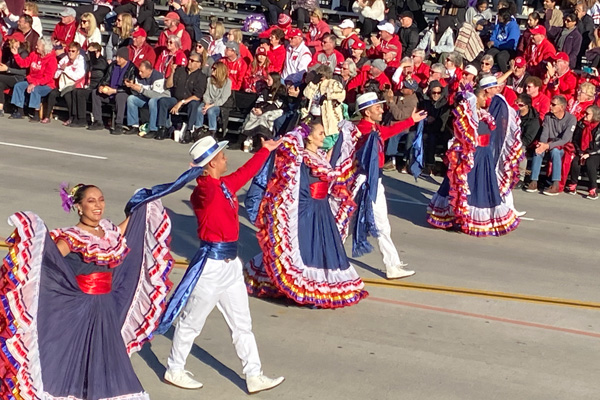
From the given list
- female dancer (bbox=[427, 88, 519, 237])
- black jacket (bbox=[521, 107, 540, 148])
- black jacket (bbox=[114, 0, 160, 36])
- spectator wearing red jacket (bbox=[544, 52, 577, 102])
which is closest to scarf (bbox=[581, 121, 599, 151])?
black jacket (bbox=[521, 107, 540, 148])

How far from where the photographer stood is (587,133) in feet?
56.4

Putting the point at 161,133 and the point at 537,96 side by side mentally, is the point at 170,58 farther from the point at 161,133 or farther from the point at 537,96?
the point at 537,96

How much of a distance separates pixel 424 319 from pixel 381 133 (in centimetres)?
Result: 206

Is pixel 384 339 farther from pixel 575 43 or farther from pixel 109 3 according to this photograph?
pixel 109 3

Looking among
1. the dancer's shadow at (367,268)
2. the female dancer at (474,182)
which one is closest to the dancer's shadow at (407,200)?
the female dancer at (474,182)

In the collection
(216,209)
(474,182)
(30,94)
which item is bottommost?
→ (30,94)

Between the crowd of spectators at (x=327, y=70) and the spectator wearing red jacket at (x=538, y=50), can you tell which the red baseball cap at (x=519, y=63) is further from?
the spectator wearing red jacket at (x=538, y=50)

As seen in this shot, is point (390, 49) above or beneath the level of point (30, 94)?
above

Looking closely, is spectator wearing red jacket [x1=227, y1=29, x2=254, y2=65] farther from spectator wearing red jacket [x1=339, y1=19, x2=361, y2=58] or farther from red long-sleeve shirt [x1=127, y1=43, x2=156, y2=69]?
spectator wearing red jacket [x1=339, y1=19, x2=361, y2=58]

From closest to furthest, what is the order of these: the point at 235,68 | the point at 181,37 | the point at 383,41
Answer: the point at 235,68, the point at 383,41, the point at 181,37

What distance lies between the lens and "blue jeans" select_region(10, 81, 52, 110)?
68.1ft

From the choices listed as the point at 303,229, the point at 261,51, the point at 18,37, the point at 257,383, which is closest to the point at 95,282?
the point at 257,383

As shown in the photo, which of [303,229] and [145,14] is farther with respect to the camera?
[145,14]

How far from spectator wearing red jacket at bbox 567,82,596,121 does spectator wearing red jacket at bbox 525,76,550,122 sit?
15.2 inches
